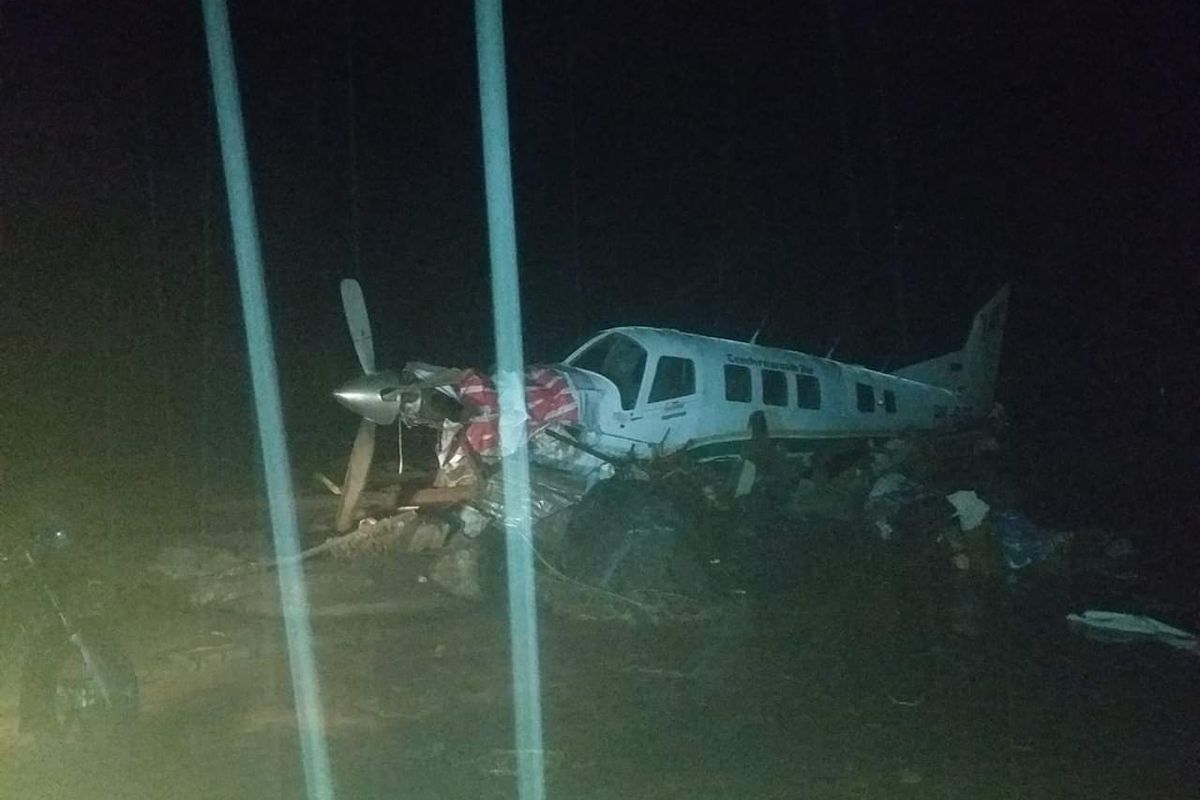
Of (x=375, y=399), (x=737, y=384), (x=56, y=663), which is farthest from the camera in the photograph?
(x=737, y=384)

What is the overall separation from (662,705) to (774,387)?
8.24m

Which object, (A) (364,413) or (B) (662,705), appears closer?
(B) (662,705)

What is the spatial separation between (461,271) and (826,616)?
16.3m

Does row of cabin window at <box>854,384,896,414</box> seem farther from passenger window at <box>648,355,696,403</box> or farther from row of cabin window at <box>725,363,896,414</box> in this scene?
passenger window at <box>648,355,696,403</box>

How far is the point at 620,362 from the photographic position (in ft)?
44.7

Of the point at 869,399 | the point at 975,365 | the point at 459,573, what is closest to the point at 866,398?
the point at 869,399

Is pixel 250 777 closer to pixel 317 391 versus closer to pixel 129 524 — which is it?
pixel 129 524

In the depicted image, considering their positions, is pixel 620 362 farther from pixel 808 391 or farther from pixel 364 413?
pixel 808 391

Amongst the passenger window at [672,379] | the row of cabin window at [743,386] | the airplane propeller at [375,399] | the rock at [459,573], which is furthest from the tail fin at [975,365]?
the rock at [459,573]

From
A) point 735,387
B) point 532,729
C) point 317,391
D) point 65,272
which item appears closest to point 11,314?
point 65,272

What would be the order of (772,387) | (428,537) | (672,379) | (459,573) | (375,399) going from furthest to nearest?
(772,387)
(672,379)
(375,399)
(428,537)
(459,573)

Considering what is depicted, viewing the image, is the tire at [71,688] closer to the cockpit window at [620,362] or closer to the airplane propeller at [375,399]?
the airplane propeller at [375,399]

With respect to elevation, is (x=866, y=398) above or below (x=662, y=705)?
below

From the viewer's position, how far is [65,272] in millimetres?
19625
